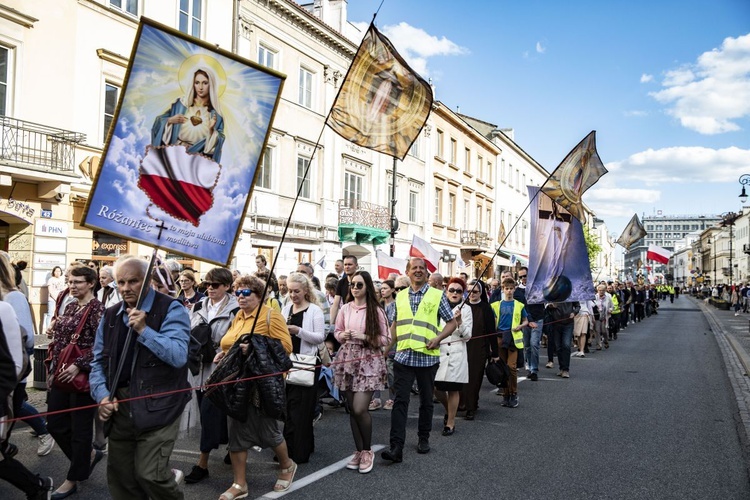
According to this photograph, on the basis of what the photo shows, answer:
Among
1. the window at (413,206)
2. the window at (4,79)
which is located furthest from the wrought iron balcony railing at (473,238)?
the window at (4,79)

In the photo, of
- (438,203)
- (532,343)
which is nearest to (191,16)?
(532,343)

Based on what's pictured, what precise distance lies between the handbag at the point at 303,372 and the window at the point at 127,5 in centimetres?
1439

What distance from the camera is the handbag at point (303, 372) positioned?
5.98 metres

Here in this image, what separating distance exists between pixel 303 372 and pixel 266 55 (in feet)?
61.6

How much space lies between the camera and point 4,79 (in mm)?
14609

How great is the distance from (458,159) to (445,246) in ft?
19.1

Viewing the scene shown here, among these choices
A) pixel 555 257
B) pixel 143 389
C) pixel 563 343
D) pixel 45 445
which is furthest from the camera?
pixel 563 343

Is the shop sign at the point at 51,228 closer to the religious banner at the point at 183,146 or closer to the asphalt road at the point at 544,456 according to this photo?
the asphalt road at the point at 544,456

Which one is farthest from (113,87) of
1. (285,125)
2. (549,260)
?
(549,260)

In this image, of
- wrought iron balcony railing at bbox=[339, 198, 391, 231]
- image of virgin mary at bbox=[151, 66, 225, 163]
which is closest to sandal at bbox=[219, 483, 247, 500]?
image of virgin mary at bbox=[151, 66, 225, 163]

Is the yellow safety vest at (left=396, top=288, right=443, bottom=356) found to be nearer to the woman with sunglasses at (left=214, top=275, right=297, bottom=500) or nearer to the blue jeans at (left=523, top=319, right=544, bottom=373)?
the woman with sunglasses at (left=214, top=275, right=297, bottom=500)

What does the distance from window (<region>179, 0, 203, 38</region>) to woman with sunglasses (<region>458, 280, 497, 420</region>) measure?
14.1 metres

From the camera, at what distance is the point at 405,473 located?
225 inches

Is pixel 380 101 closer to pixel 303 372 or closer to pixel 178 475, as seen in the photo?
pixel 303 372
